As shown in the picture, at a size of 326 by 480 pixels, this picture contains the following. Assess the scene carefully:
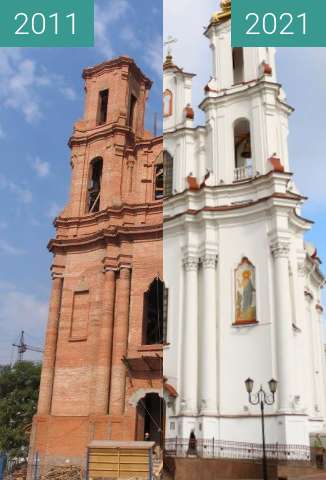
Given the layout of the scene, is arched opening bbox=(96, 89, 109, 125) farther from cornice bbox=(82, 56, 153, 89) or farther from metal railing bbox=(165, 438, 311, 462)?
metal railing bbox=(165, 438, 311, 462)

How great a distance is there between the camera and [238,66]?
9.24m

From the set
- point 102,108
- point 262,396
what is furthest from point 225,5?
point 262,396

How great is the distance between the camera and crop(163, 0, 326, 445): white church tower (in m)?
4.47

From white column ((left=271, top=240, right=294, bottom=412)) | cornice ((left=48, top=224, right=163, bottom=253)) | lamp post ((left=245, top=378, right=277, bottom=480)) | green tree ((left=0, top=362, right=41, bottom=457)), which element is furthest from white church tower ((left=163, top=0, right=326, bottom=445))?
green tree ((left=0, top=362, right=41, bottom=457))

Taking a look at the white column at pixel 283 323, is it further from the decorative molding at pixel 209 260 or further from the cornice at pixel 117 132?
the cornice at pixel 117 132

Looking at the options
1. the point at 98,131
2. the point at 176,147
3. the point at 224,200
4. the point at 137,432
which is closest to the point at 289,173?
the point at 224,200

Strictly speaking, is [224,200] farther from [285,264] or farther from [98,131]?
[98,131]

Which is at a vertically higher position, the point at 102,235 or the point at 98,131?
the point at 98,131

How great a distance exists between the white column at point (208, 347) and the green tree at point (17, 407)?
127 centimetres

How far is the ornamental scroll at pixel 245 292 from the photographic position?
6.15 m

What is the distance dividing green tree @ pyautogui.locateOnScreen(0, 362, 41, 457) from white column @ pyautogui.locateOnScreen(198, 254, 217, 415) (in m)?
1.27

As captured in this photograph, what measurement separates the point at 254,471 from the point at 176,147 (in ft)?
12.5

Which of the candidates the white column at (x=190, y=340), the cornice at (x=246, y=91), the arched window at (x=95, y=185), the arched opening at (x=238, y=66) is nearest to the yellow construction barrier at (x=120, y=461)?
the white column at (x=190, y=340)

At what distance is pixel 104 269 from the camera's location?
441cm
